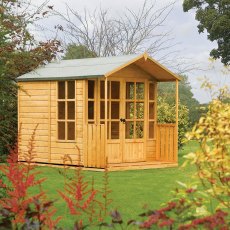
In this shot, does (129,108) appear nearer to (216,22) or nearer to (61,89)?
(61,89)

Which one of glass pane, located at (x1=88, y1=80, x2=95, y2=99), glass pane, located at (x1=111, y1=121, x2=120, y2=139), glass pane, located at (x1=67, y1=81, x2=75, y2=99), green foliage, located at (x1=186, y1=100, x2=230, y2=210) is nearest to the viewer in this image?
green foliage, located at (x1=186, y1=100, x2=230, y2=210)

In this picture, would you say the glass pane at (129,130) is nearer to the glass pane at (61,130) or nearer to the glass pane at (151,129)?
the glass pane at (151,129)

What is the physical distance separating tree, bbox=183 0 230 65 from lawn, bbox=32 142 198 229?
19.8 metres

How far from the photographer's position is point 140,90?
16219mm

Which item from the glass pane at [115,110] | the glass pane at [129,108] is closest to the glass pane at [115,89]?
the glass pane at [115,110]

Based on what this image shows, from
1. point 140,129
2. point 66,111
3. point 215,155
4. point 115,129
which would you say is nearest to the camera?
point 215,155

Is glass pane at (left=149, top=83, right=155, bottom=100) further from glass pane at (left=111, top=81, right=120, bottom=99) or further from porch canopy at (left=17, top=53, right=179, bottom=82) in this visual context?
glass pane at (left=111, top=81, right=120, bottom=99)

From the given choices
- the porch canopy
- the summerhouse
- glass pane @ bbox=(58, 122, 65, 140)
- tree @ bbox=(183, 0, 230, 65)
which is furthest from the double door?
tree @ bbox=(183, 0, 230, 65)

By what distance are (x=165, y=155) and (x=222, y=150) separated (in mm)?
11482

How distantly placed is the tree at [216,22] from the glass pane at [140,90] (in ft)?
60.7

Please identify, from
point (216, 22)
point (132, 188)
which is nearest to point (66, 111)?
point (132, 188)

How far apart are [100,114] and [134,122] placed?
1036 mm

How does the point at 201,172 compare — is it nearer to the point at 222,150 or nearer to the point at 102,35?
the point at 222,150

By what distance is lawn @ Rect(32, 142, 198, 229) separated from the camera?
352 inches
